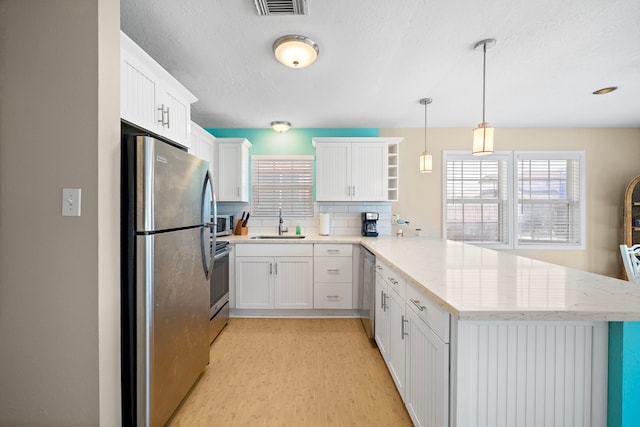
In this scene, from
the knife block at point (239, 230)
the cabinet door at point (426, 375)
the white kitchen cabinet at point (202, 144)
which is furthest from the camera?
the knife block at point (239, 230)

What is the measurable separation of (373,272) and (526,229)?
2721 mm

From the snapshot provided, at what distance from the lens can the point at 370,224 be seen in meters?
3.61

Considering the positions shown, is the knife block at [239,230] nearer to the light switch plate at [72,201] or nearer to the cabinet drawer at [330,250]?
the cabinet drawer at [330,250]

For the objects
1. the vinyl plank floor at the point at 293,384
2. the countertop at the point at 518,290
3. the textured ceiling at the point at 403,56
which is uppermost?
the textured ceiling at the point at 403,56

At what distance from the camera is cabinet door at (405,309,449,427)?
1082 millimetres

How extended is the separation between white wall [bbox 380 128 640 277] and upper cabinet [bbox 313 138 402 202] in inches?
17.4

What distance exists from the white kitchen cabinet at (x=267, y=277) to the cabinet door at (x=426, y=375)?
178 centimetres

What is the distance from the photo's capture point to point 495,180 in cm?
387

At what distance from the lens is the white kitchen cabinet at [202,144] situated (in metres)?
2.95

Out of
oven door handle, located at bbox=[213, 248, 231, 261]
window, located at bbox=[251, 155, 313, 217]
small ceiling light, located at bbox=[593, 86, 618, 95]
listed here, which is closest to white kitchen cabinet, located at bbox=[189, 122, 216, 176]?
window, located at bbox=[251, 155, 313, 217]

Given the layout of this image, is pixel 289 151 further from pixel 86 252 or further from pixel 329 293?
pixel 86 252

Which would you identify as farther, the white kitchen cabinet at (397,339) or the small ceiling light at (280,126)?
the small ceiling light at (280,126)

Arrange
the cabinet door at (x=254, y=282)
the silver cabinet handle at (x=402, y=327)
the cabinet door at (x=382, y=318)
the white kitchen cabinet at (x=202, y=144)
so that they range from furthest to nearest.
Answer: the cabinet door at (x=254, y=282) < the white kitchen cabinet at (x=202, y=144) < the cabinet door at (x=382, y=318) < the silver cabinet handle at (x=402, y=327)

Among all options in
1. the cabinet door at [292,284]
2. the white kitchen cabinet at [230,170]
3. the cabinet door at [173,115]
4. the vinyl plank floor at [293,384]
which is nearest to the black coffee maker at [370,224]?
the cabinet door at [292,284]
